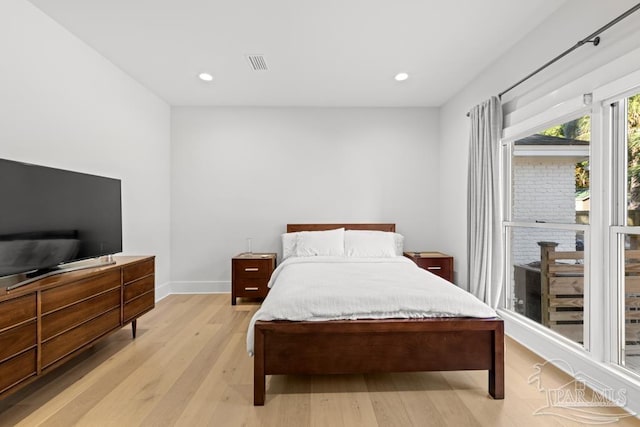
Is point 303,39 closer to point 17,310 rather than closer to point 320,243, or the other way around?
point 320,243

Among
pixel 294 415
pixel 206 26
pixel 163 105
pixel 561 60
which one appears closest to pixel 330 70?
pixel 206 26

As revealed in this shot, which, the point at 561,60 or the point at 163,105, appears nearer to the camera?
the point at 561,60

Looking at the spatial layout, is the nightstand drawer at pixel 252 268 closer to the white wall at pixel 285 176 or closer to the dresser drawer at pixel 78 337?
the white wall at pixel 285 176

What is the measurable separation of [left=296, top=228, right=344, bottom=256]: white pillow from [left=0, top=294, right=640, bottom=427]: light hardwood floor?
5.49ft

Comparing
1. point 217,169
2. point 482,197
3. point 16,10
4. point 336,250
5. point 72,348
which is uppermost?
point 16,10

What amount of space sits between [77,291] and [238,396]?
127cm

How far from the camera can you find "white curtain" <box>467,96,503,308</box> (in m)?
3.10

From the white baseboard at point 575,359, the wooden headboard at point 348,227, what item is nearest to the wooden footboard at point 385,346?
the white baseboard at point 575,359

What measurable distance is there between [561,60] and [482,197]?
1299 millimetres

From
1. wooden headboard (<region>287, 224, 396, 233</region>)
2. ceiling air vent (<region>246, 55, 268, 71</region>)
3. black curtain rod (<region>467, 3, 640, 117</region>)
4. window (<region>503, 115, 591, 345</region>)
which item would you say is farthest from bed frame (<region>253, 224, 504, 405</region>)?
wooden headboard (<region>287, 224, 396, 233</region>)

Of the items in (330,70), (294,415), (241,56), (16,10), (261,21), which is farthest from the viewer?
(330,70)

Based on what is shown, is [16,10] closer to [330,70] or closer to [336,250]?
[330,70]

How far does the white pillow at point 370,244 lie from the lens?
4105 mm

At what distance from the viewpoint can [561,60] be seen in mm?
2395
